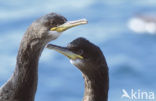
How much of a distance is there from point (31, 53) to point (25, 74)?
0.15 m

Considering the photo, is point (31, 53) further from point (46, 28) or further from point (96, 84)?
point (96, 84)

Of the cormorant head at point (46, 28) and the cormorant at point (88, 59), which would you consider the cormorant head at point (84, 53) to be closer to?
the cormorant at point (88, 59)

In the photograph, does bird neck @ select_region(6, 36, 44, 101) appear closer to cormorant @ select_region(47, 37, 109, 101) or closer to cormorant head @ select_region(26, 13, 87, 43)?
cormorant head @ select_region(26, 13, 87, 43)

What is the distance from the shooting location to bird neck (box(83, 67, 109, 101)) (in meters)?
3.99

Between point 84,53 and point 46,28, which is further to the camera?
point 84,53

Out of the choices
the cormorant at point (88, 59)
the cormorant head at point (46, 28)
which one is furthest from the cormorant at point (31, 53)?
the cormorant at point (88, 59)

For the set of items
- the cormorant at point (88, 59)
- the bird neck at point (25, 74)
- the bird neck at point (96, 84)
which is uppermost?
the cormorant at point (88, 59)

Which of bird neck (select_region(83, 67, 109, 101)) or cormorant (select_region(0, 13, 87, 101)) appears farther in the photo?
bird neck (select_region(83, 67, 109, 101))

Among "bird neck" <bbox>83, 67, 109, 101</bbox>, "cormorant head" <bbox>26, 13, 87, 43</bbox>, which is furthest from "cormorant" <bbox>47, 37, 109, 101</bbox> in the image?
"cormorant head" <bbox>26, 13, 87, 43</bbox>

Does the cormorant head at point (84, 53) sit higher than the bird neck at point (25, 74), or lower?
higher

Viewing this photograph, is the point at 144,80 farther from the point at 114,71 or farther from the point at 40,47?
the point at 40,47

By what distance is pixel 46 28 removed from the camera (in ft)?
11.8

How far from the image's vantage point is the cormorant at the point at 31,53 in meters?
3.60

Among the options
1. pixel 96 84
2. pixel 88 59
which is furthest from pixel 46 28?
pixel 96 84
